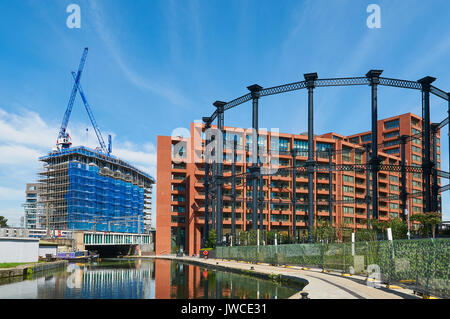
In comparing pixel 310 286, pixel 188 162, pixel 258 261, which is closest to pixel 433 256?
pixel 310 286

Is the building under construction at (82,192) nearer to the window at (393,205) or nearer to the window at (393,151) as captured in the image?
the window at (393,205)

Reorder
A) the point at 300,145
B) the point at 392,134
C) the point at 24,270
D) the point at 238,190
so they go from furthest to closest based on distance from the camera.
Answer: the point at 392,134 → the point at 300,145 → the point at 238,190 → the point at 24,270

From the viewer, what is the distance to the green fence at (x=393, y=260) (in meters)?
18.3

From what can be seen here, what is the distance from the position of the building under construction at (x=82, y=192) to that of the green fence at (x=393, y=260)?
8131cm

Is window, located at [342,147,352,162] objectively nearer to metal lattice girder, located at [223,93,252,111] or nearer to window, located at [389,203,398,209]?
window, located at [389,203,398,209]

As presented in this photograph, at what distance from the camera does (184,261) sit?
233 ft

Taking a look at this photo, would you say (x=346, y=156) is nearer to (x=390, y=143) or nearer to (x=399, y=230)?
(x=390, y=143)

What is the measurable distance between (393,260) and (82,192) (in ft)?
376

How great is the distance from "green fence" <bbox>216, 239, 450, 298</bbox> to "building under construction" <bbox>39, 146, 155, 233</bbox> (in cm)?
8131

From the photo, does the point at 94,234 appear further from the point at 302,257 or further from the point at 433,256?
the point at 433,256

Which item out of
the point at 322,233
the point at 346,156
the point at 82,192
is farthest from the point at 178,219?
the point at 346,156

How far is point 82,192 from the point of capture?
12675 cm
